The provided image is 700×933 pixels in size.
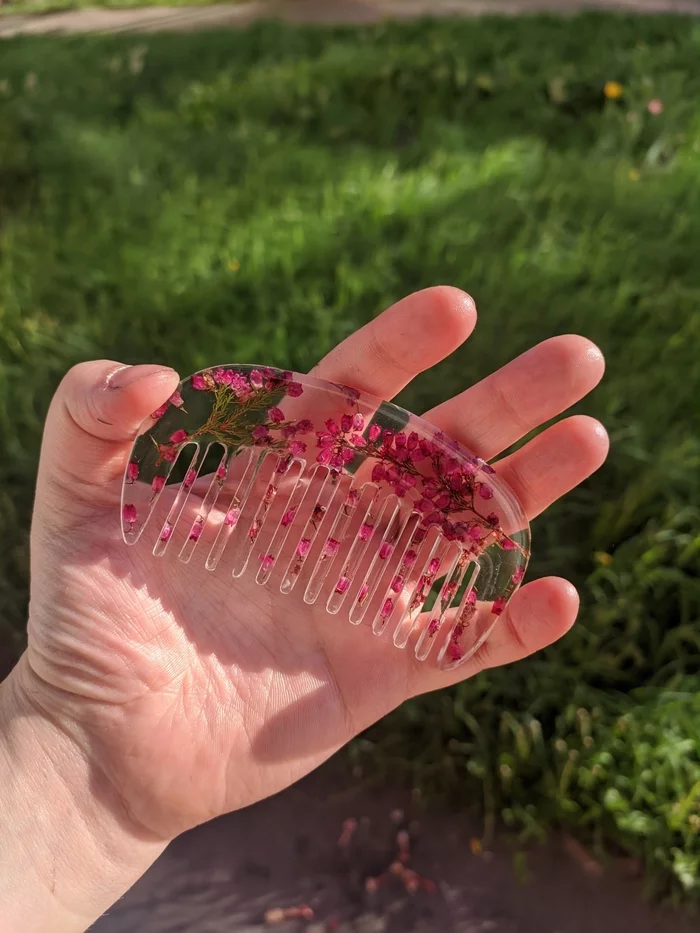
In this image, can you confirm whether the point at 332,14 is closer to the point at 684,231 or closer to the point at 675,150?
the point at 675,150

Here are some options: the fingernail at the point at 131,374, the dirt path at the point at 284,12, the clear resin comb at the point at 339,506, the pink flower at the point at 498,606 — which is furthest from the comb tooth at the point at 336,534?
the dirt path at the point at 284,12

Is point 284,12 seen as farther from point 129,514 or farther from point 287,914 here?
point 287,914

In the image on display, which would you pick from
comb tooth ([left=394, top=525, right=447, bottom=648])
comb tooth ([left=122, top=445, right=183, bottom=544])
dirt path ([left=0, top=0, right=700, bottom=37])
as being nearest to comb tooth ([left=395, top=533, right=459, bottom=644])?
comb tooth ([left=394, top=525, right=447, bottom=648])

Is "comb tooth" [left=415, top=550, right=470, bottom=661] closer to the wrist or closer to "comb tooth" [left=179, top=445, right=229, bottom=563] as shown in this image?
"comb tooth" [left=179, top=445, right=229, bottom=563]

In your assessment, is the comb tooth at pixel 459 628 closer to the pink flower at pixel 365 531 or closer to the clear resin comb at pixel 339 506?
the clear resin comb at pixel 339 506

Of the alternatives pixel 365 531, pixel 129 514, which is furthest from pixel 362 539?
pixel 129 514

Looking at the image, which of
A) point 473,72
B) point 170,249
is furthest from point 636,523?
point 473,72
